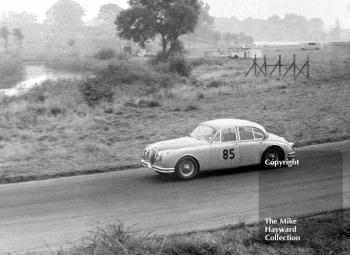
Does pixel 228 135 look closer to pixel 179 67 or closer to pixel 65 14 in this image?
pixel 179 67

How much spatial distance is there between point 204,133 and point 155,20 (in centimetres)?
5687

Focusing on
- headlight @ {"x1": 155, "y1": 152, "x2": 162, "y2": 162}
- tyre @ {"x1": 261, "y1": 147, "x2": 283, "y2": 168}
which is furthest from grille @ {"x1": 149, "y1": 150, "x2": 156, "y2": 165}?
tyre @ {"x1": 261, "y1": 147, "x2": 283, "y2": 168}

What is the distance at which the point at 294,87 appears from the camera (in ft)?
126

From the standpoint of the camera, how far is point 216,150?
45.5 ft

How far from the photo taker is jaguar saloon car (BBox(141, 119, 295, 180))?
13523 mm

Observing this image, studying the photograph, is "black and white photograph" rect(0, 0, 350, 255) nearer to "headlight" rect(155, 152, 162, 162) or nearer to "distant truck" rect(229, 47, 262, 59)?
"headlight" rect(155, 152, 162, 162)

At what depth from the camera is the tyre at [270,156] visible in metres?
14.4

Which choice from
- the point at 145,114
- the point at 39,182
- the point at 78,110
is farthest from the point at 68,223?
the point at 78,110

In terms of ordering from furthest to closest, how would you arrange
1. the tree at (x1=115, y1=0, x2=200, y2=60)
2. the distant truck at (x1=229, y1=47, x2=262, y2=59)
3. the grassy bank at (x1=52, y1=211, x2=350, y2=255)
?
the distant truck at (x1=229, y1=47, x2=262, y2=59), the tree at (x1=115, y1=0, x2=200, y2=60), the grassy bank at (x1=52, y1=211, x2=350, y2=255)

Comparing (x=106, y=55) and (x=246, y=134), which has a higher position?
(x=106, y=55)

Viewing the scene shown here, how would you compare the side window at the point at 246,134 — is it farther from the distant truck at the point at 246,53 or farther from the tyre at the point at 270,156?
the distant truck at the point at 246,53

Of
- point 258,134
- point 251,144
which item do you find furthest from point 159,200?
point 258,134

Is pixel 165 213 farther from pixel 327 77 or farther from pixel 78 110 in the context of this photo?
pixel 327 77

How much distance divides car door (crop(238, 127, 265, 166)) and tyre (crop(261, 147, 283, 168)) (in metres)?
0.16
